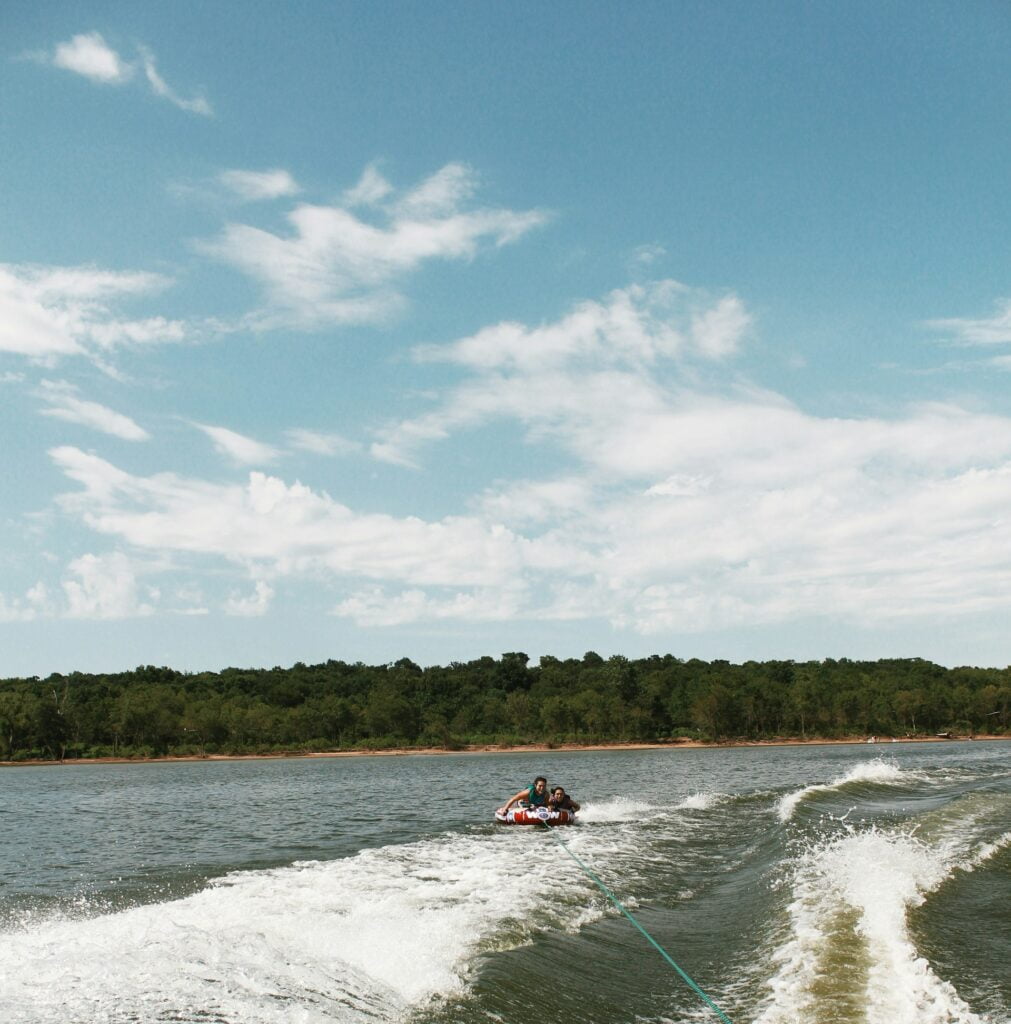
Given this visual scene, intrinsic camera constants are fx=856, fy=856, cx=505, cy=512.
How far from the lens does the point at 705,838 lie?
22.5 metres

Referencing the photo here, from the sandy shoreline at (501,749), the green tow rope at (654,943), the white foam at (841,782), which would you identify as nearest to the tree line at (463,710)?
the sandy shoreline at (501,749)

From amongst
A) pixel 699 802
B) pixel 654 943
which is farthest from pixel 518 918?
pixel 699 802

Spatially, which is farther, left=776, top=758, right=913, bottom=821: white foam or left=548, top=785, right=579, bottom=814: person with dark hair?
left=776, top=758, right=913, bottom=821: white foam

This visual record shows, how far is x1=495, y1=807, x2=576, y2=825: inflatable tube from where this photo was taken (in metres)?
25.5

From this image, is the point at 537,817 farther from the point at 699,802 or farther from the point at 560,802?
the point at 699,802

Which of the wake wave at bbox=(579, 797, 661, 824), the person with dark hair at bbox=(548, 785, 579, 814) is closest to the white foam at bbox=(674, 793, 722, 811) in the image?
the wake wave at bbox=(579, 797, 661, 824)

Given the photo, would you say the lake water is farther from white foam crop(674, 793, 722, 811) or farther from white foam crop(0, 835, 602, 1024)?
white foam crop(674, 793, 722, 811)

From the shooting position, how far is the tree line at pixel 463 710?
10756 centimetres

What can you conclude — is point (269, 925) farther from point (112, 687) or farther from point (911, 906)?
point (112, 687)

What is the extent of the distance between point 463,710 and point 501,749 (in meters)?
12.0

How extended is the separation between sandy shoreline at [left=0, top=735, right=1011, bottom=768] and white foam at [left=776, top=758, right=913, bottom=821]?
2437 inches

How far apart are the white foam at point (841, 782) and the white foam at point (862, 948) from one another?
902cm

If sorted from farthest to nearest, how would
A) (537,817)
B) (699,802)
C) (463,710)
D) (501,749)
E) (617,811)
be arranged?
(463,710), (501,749), (699,802), (617,811), (537,817)

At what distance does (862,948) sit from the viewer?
10.8m
